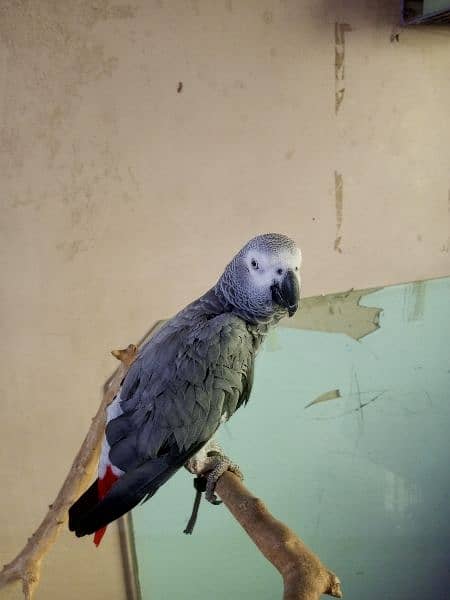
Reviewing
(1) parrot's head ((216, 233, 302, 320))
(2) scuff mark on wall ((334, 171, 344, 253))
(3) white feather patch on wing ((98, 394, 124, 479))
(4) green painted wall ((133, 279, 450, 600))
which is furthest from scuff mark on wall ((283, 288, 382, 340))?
(3) white feather patch on wing ((98, 394, 124, 479))

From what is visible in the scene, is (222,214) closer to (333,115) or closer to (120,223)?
(120,223)

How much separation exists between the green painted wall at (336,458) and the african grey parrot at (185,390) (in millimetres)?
508

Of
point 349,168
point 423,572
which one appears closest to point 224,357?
point 349,168

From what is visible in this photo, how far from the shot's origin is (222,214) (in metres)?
1.44

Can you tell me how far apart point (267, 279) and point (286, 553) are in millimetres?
417

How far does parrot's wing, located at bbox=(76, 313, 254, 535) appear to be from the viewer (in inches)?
34.3

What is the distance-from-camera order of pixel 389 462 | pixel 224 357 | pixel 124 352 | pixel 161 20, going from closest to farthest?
pixel 224 357 → pixel 124 352 → pixel 161 20 → pixel 389 462

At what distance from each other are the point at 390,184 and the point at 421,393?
0.61 m

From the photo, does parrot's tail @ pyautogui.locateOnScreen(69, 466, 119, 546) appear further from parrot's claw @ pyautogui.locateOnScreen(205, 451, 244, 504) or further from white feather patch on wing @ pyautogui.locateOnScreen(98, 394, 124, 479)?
parrot's claw @ pyautogui.locateOnScreen(205, 451, 244, 504)

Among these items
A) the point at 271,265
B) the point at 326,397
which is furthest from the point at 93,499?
the point at 326,397

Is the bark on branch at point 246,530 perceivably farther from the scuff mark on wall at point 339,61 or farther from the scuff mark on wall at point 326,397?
the scuff mark on wall at point 339,61

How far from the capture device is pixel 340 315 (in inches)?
58.7

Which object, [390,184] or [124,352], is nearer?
[124,352]

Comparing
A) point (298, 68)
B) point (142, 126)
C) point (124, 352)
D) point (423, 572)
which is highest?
point (298, 68)
